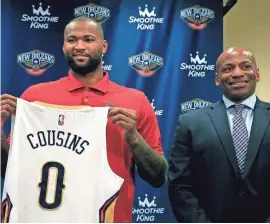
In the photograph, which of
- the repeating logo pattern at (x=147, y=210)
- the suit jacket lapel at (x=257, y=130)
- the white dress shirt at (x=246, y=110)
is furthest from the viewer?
the repeating logo pattern at (x=147, y=210)

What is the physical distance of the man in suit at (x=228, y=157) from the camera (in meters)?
1.46

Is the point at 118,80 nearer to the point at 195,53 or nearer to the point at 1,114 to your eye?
the point at 195,53

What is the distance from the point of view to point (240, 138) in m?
1.50

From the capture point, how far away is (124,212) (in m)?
1.44

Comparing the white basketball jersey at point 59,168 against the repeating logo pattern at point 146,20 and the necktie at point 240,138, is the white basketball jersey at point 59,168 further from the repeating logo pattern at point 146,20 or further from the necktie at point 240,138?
the repeating logo pattern at point 146,20

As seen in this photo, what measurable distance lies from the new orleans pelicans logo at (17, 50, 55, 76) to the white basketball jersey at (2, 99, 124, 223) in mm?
1248

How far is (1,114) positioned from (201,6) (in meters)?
1.75

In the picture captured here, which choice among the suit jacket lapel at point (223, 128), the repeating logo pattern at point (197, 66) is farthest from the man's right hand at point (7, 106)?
the repeating logo pattern at point (197, 66)

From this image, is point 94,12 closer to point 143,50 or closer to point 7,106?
point 143,50

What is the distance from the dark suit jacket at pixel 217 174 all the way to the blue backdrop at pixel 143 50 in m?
1.04

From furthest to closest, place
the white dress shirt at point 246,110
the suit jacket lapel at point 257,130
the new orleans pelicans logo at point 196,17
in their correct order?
the new orleans pelicans logo at point 196,17 → the white dress shirt at point 246,110 → the suit jacket lapel at point 257,130

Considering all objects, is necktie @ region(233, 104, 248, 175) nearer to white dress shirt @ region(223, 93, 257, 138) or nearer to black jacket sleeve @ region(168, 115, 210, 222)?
white dress shirt @ region(223, 93, 257, 138)

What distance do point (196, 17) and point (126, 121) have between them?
5.13 ft

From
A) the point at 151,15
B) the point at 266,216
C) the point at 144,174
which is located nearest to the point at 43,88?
the point at 144,174
